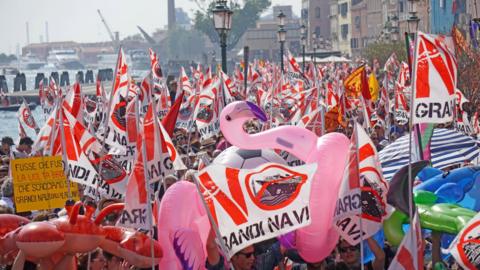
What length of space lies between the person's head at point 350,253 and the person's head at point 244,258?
0.83 m

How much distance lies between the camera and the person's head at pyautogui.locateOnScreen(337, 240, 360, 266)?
30.1 ft

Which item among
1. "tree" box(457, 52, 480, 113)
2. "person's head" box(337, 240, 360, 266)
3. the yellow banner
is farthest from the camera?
"tree" box(457, 52, 480, 113)

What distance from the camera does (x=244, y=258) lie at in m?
8.79

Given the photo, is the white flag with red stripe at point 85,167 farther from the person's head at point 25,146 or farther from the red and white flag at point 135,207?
the person's head at point 25,146

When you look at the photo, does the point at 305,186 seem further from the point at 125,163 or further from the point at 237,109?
the point at 125,163

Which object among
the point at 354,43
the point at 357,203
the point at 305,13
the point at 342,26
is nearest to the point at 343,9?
the point at 342,26

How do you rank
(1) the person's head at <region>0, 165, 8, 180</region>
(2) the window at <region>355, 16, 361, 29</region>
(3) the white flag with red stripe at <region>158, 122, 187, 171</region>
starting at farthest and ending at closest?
(2) the window at <region>355, 16, 361, 29</region>
(1) the person's head at <region>0, 165, 8, 180</region>
(3) the white flag with red stripe at <region>158, 122, 187, 171</region>

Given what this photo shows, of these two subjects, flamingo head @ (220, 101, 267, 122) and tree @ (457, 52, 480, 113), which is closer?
flamingo head @ (220, 101, 267, 122)

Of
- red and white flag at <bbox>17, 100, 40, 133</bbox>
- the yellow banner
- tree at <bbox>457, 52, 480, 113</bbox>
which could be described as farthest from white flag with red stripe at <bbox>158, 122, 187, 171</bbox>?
tree at <bbox>457, 52, 480, 113</bbox>

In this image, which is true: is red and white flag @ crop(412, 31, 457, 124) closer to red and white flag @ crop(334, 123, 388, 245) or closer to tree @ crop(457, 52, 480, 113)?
red and white flag @ crop(334, 123, 388, 245)

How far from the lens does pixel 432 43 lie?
9633mm

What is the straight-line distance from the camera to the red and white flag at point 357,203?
8867 mm

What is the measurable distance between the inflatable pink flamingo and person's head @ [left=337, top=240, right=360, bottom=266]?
125mm

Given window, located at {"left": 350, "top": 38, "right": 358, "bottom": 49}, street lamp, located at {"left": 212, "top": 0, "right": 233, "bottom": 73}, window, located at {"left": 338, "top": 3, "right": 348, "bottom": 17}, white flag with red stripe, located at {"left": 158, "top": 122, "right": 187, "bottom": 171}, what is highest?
window, located at {"left": 338, "top": 3, "right": 348, "bottom": 17}
